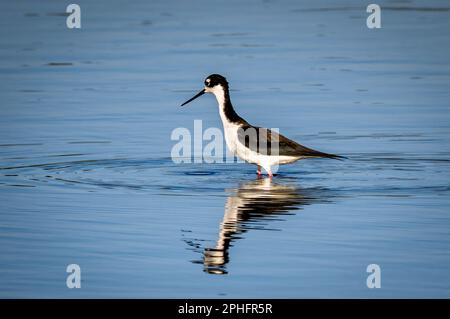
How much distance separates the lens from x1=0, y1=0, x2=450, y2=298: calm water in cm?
1112

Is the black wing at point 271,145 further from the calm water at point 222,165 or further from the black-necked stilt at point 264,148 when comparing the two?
the calm water at point 222,165

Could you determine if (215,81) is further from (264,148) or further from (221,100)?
(264,148)

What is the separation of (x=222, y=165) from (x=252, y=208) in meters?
3.25

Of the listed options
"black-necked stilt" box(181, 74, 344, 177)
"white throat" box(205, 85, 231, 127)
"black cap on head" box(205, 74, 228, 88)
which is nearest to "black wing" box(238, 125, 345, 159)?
"black-necked stilt" box(181, 74, 344, 177)

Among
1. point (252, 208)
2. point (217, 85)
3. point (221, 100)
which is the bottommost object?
point (252, 208)

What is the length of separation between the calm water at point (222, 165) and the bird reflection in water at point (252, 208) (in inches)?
1.3

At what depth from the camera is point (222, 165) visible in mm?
16828

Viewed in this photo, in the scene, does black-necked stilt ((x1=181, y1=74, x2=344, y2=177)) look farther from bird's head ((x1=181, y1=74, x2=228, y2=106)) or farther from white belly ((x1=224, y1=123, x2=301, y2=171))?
bird's head ((x1=181, y1=74, x2=228, y2=106))

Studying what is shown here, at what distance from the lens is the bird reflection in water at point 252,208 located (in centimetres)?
1157

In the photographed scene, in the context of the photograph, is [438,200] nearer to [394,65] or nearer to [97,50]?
[394,65]

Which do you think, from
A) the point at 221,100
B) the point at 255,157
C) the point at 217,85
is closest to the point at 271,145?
the point at 255,157

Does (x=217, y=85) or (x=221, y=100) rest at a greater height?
(x=217, y=85)

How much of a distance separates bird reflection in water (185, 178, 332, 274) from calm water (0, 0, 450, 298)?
3 cm

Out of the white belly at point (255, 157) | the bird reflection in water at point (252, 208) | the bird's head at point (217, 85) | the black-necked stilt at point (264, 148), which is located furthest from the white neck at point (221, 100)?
the bird reflection in water at point (252, 208)
